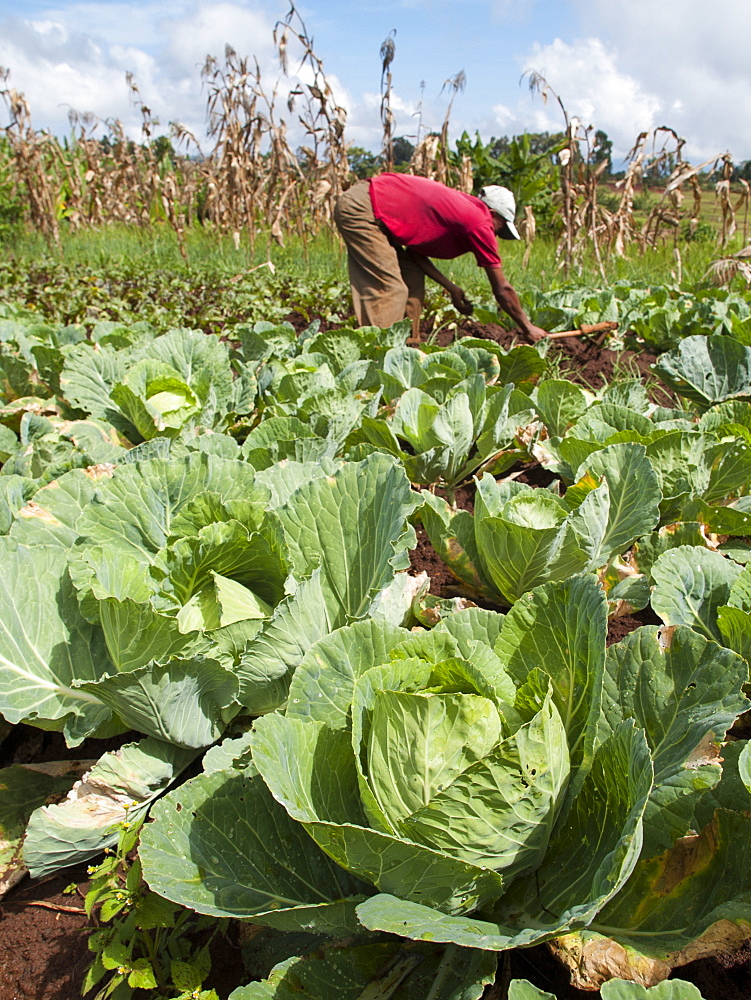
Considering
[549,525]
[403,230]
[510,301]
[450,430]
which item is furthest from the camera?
[403,230]

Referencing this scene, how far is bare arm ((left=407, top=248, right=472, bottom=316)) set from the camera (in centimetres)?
641

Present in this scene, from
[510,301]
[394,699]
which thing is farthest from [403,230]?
[394,699]

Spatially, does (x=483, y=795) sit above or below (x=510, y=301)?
below

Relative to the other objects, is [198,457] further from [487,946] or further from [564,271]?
[564,271]

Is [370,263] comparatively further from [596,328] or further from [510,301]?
[596,328]

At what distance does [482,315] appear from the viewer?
224 inches

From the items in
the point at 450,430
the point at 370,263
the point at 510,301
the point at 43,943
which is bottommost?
the point at 43,943

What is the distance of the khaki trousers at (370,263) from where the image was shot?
245 inches

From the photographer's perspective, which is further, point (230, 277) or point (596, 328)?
point (230, 277)

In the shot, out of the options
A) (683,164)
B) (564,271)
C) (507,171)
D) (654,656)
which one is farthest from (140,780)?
(507,171)

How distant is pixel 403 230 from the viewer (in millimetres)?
6180

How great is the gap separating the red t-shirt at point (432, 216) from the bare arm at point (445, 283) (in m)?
0.18

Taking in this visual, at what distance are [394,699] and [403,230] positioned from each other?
5.81 m

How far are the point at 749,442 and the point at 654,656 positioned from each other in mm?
A: 1425
